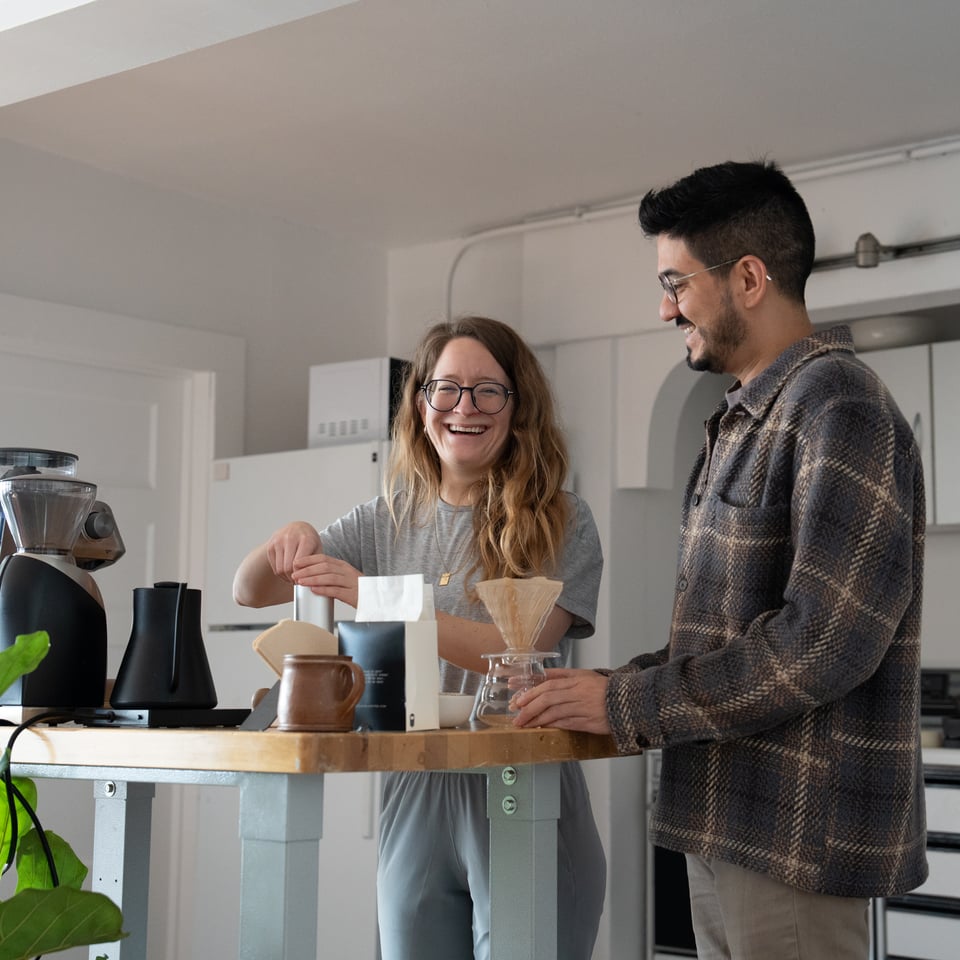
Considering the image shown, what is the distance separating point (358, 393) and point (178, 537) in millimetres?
834

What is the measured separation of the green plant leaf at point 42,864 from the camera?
1699 mm

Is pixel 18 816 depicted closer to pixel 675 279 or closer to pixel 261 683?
pixel 675 279

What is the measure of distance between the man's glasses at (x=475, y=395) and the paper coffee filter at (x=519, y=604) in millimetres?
558

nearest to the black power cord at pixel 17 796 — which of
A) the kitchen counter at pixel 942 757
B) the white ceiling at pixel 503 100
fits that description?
the white ceiling at pixel 503 100

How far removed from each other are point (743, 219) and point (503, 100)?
210 centimetres

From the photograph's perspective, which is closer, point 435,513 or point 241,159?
point 435,513

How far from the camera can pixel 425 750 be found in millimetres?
1355

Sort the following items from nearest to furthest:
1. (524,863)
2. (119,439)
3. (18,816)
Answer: (524,863)
(18,816)
(119,439)

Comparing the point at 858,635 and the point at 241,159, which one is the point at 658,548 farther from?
the point at 858,635

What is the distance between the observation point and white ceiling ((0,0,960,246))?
3217 mm

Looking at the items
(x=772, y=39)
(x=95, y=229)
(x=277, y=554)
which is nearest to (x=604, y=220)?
(x=772, y=39)

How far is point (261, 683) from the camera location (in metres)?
4.23

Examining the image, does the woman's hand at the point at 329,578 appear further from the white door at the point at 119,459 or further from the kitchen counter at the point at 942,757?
the kitchen counter at the point at 942,757

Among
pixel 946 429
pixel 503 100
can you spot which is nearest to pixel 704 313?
pixel 503 100
